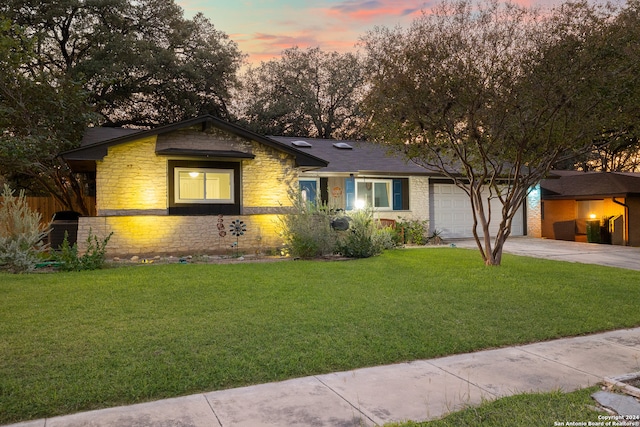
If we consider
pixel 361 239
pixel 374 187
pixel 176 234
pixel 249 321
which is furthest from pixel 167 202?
pixel 249 321

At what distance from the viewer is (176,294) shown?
735cm

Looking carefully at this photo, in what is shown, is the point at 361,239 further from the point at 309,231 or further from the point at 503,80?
the point at 503,80

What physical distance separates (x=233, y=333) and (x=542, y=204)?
18.3 m

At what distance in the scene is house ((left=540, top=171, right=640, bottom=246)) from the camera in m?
16.9

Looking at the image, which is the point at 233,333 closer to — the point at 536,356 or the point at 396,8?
the point at 536,356

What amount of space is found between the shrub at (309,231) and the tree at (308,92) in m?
18.1

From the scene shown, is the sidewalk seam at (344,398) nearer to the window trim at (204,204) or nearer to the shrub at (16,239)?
the shrub at (16,239)

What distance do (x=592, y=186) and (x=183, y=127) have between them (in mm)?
15261

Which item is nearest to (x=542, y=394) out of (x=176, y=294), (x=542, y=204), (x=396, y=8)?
(x=176, y=294)

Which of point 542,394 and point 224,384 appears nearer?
point 542,394

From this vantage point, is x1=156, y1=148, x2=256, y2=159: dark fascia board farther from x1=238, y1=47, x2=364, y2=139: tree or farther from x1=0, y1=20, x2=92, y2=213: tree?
x1=238, y1=47, x2=364, y2=139: tree

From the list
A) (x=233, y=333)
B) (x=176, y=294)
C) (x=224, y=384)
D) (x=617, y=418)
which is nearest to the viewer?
(x=617, y=418)

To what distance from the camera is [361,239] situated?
12352mm

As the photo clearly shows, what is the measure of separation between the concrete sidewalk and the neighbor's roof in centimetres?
1425
